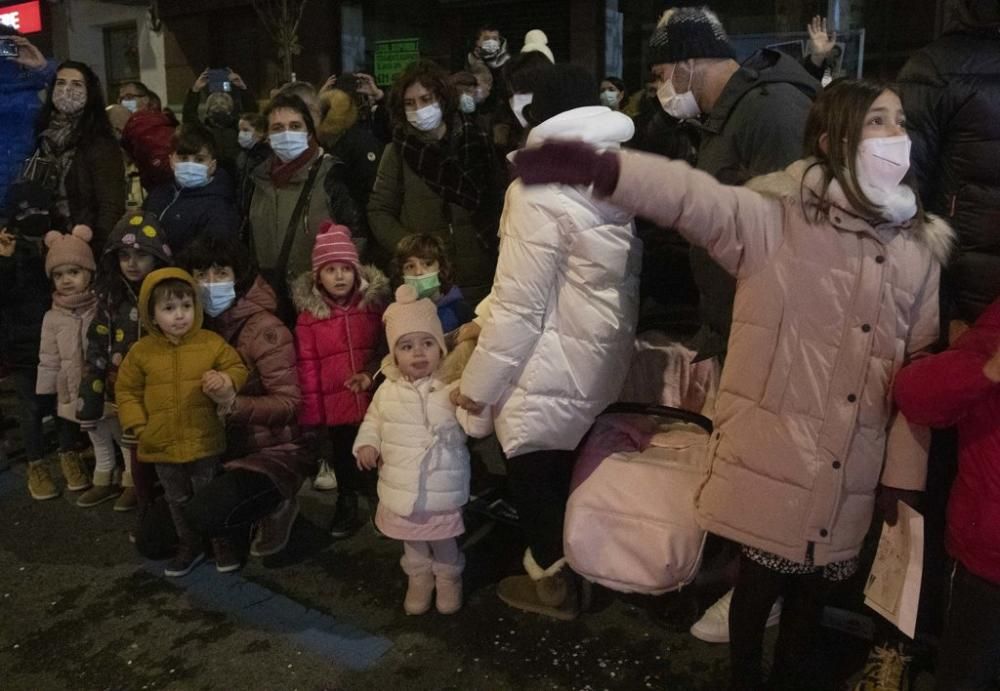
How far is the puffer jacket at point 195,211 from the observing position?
15.6 feet

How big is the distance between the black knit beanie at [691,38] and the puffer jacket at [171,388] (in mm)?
2290

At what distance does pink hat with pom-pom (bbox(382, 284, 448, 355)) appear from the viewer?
347 centimetres

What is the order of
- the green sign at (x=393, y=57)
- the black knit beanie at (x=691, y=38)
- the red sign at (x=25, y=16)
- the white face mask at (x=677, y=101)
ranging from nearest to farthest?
the black knit beanie at (x=691, y=38)
the white face mask at (x=677, y=101)
the green sign at (x=393, y=57)
the red sign at (x=25, y=16)

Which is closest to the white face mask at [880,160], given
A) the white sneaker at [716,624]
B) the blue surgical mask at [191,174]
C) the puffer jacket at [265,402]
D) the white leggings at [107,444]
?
the white sneaker at [716,624]

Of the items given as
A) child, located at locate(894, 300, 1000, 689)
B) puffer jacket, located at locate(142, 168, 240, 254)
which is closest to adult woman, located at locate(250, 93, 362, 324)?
puffer jacket, located at locate(142, 168, 240, 254)

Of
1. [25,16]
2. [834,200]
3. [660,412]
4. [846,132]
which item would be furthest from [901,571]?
[25,16]

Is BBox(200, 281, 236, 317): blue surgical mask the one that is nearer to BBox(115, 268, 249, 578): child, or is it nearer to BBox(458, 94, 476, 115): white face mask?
BBox(115, 268, 249, 578): child

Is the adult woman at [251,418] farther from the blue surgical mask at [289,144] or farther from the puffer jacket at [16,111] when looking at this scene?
the puffer jacket at [16,111]

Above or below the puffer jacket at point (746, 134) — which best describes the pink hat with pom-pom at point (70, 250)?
below

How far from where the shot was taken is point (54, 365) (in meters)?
4.77

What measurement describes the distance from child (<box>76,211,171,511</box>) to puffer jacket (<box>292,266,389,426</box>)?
848 mm

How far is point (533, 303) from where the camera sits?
9.61 feet

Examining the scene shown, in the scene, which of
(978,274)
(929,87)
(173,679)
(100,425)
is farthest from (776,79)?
(100,425)

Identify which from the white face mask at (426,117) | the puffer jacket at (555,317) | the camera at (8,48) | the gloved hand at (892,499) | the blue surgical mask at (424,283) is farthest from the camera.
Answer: the camera at (8,48)
